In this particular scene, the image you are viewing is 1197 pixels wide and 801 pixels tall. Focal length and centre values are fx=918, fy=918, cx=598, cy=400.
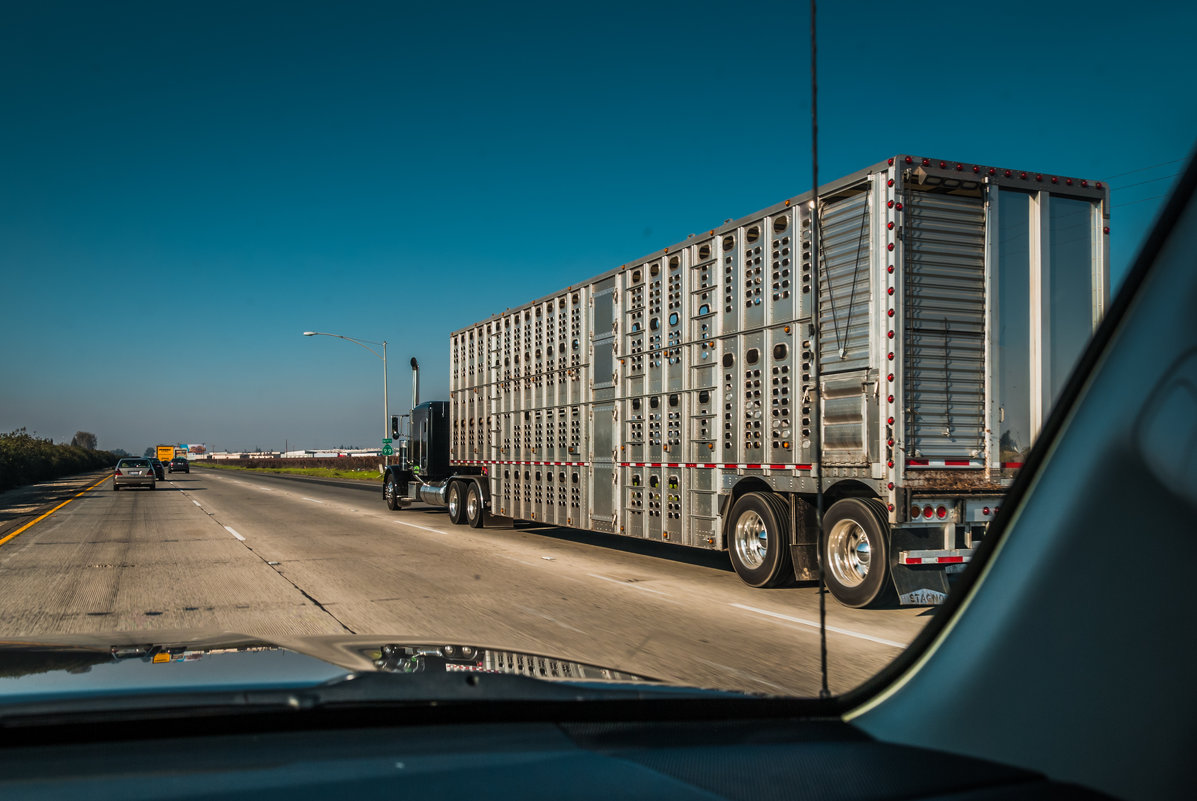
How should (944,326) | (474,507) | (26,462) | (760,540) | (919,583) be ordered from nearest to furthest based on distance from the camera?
(919,583)
(944,326)
(760,540)
(474,507)
(26,462)

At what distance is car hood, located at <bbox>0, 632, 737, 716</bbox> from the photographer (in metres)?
2.42

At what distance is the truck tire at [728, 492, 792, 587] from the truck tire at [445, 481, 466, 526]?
35.1 ft

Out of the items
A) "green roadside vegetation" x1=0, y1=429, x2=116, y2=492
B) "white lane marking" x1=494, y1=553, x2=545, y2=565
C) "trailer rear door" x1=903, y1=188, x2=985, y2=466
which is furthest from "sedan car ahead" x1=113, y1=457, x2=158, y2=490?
"trailer rear door" x1=903, y1=188, x2=985, y2=466

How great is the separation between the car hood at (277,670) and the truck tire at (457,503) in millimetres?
17182

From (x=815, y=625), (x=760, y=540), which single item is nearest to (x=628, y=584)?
(x=760, y=540)

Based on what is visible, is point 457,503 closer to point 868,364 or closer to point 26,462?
point 868,364

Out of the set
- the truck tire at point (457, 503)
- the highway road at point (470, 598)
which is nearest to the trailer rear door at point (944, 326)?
the highway road at point (470, 598)

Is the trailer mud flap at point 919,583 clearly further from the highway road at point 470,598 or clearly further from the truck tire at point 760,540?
the truck tire at point 760,540

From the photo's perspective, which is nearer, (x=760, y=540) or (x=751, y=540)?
(x=760, y=540)

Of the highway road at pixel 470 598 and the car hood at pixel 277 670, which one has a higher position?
the car hood at pixel 277 670

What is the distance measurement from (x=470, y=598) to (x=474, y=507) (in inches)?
400

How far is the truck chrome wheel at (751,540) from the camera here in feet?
34.6

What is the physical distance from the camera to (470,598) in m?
9.91

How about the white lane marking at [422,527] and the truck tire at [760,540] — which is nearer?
the truck tire at [760,540]
